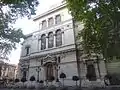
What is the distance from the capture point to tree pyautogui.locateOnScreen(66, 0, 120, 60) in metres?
12.4

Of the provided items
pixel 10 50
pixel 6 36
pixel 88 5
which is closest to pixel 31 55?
pixel 10 50

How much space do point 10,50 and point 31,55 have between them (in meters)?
3.98

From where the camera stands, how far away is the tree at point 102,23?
12.4 meters

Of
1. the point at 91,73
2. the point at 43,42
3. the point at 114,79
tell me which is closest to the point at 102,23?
the point at 114,79

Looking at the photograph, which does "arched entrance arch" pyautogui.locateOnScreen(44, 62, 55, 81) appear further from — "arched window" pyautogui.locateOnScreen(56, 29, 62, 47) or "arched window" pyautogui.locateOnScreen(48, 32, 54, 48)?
"arched window" pyautogui.locateOnScreen(56, 29, 62, 47)

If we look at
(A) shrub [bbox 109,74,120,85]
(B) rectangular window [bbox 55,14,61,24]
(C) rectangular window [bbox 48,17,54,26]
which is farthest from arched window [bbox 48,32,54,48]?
(A) shrub [bbox 109,74,120,85]

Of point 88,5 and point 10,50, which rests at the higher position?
point 88,5

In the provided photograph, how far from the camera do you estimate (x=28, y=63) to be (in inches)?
1107

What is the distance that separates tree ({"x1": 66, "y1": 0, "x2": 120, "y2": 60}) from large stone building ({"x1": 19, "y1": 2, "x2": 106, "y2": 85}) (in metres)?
6.35

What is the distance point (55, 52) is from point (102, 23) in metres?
12.2

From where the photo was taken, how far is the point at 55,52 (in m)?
23.7

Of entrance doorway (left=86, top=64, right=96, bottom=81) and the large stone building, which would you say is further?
the large stone building

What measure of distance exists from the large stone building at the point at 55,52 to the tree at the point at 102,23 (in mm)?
6347

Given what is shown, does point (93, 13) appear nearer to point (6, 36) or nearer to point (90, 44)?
point (90, 44)
